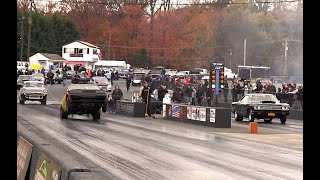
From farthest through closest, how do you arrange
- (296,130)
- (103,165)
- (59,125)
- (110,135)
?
(296,130) < (59,125) < (110,135) < (103,165)

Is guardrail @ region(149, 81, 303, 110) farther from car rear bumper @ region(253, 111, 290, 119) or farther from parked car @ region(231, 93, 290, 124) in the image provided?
car rear bumper @ region(253, 111, 290, 119)

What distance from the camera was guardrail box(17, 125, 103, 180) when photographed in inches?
274

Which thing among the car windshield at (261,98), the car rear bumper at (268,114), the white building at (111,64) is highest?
the white building at (111,64)

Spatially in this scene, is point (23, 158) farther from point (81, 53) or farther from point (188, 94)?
point (81, 53)

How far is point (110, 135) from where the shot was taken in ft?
71.8

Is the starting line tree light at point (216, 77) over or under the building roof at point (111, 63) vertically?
under

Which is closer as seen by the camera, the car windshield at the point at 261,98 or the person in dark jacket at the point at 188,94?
the car windshield at the point at 261,98

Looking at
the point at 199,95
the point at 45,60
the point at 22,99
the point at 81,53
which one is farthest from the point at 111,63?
the point at 22,99

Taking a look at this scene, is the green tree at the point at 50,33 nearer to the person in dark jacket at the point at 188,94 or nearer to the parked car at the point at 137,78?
the parked car at the point at 137,78

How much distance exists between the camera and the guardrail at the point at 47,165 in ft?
22.9

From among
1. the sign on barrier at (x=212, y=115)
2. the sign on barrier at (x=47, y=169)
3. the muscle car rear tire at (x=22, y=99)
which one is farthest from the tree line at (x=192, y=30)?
the sign on barrier at (x=47, y=169)
